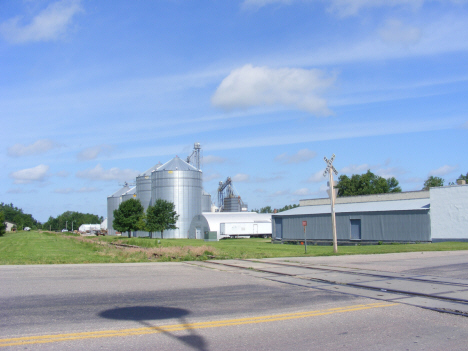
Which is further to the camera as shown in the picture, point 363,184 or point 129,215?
point 363,184

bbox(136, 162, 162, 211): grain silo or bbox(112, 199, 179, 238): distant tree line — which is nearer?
bbox(112, 199, 179, 238): distant tree line

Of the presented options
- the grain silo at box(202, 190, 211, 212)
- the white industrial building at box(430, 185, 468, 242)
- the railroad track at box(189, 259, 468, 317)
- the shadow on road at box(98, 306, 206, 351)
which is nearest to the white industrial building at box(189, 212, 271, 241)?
the grain silo at box(202, 190, 211, 212)

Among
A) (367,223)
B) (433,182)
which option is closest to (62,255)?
(367,223)

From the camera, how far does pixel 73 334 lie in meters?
7.36

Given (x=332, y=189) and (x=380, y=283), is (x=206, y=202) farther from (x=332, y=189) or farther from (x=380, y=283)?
(x=380, y=283)

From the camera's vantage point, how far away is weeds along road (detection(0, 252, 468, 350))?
6926 millimetres

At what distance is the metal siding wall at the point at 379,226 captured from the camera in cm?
4219

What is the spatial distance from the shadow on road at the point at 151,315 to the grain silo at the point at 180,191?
6539 centimetres

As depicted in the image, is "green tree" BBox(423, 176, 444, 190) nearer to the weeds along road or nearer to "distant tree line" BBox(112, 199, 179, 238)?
"distant tree line" BBox(112, 199, 179, 238)

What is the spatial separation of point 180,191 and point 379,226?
129ft

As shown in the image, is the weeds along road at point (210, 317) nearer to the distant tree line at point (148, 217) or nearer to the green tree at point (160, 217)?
the green tree at point (160, 217)

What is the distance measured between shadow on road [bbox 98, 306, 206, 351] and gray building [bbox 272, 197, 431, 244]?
37.9 m

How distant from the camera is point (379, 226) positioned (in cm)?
4534

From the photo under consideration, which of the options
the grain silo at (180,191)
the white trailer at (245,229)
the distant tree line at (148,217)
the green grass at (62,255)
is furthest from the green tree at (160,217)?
the green grass at (62,255)
